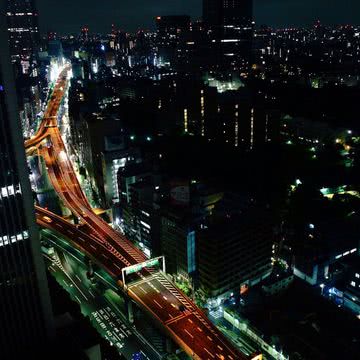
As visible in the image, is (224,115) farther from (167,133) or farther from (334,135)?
(334,135)

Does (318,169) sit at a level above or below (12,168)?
below

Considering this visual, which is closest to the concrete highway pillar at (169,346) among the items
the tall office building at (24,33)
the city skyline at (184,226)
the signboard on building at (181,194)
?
the city skyline at (184,226)

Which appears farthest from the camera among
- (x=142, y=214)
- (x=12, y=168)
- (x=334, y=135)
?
(x=334, y=135)

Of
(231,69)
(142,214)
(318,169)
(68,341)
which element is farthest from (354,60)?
(68,341)

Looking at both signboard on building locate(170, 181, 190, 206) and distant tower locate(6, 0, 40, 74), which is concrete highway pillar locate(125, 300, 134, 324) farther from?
distant tower locate(6, 0, 40, 74)

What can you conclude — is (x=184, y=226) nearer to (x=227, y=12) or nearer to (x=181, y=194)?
(x=181, y=194)

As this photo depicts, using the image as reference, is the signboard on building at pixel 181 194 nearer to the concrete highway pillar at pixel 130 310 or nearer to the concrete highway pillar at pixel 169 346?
the concrete highway pillar at pixel 130 310

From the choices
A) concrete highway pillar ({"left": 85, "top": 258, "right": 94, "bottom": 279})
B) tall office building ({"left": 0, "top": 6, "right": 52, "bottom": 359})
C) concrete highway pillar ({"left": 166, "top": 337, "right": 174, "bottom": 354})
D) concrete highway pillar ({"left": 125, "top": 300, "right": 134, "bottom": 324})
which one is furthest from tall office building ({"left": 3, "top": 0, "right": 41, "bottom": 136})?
tall office building ({"left": 0, "top": 6, "right": 52, "bottom": 359})
